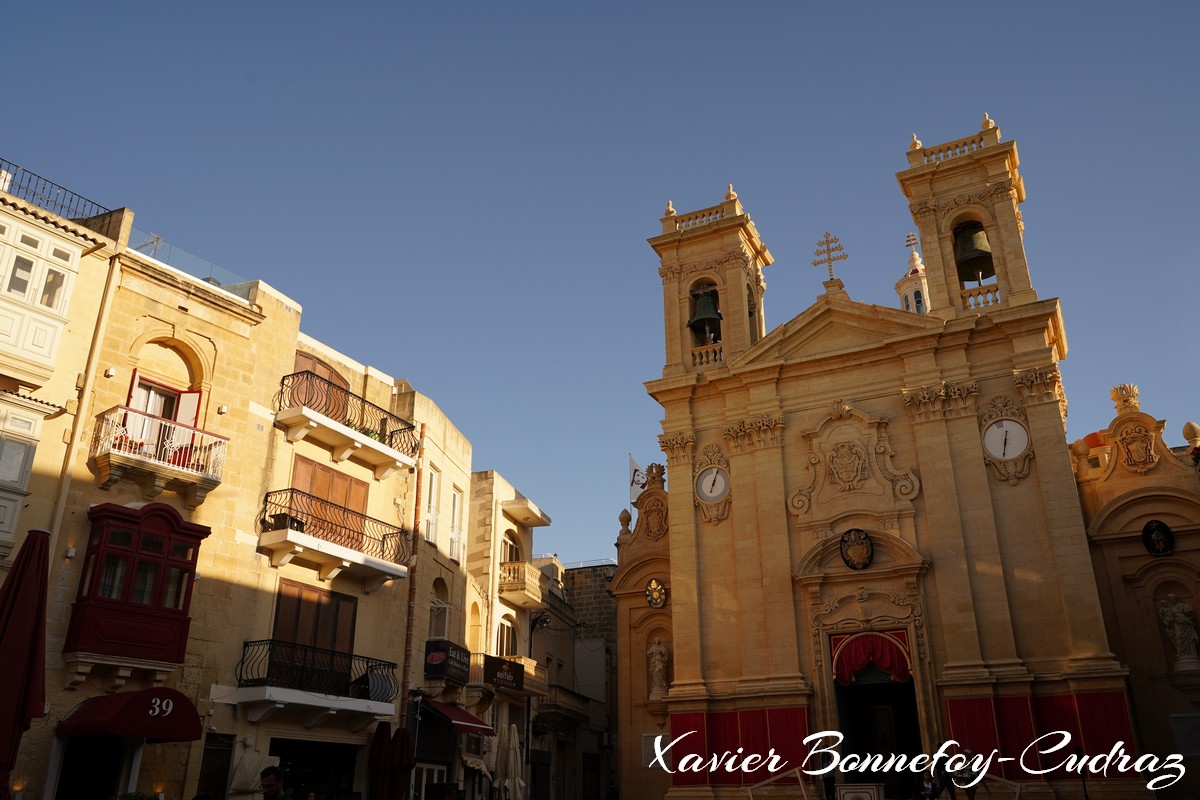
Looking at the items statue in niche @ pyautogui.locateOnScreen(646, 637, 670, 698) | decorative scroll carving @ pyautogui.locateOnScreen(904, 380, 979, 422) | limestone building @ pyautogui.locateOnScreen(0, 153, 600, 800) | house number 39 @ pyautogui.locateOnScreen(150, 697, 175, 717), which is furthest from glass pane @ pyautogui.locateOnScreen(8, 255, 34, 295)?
decorative scroll carving @ pyautogui.locateOnScreen(904, 380, 979, 422)

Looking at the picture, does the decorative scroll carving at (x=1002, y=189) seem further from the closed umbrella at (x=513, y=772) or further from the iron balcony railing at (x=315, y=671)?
the closed umbrella at (x=513, y=772)

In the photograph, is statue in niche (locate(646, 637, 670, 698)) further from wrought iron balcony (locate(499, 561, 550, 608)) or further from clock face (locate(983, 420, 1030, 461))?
clock face (locate(983, 420, 1030, 461))

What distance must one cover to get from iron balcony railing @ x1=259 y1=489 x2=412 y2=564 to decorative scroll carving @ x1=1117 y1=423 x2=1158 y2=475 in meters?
18.4

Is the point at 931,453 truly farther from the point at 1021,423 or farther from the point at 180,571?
the point at 180,571

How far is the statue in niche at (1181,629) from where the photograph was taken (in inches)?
861

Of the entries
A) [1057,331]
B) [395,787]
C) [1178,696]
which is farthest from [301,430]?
[1178,696]

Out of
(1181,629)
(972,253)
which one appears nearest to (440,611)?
(972,253)

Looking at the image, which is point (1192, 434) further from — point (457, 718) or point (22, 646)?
point (22, 646)

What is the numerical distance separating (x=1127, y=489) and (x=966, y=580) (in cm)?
541

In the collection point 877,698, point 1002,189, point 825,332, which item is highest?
point 1002,189

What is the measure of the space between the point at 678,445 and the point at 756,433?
230cm

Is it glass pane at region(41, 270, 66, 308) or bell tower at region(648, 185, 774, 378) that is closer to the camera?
glass pane at region(41, 270, 66, 308)

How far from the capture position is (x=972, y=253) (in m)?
26.1

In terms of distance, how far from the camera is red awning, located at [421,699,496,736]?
936 inches
